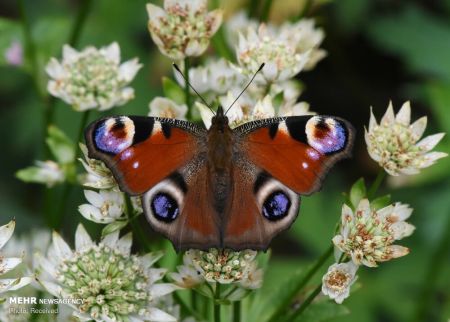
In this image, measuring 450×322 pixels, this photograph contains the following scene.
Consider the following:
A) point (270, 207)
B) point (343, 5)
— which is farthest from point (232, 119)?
point (343, 5)

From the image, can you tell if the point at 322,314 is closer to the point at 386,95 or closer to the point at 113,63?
the point at 113,63

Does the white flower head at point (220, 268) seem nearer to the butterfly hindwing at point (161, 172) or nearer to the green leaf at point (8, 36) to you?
the butterfly hindwing at point (161, 172)

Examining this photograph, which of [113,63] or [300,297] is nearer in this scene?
[300,297]

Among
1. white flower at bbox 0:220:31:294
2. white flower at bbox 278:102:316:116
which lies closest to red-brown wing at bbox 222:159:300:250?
white flower at bbox 278:102:316:116

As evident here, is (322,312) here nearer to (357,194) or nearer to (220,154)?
(357,194)

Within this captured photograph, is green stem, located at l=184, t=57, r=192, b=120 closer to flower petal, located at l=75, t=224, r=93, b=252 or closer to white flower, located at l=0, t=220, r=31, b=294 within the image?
flower petal, located at l=75, t=224, r=93, b=252

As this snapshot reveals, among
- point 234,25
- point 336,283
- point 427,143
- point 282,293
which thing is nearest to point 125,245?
point 282,293

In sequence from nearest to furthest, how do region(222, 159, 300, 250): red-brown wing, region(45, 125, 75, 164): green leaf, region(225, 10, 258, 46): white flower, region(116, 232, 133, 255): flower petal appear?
region(222, 159, 300, 250): red-brown wing → region(116, 232, 133, 255): flower petal → region(45, 125, 75, 164): green leaf → region(225, 10, 258, 46): white flower
